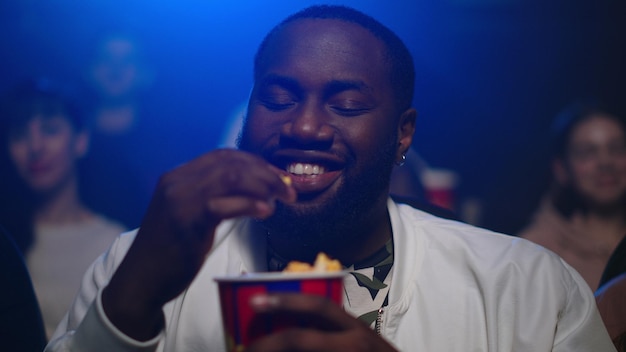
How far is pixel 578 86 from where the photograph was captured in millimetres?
4641

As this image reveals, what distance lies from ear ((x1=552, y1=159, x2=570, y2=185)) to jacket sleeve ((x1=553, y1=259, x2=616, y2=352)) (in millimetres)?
3133

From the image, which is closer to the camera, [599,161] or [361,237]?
[361,237]

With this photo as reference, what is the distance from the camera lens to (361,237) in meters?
1.81

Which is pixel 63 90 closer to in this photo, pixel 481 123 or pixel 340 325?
pixel 481 123

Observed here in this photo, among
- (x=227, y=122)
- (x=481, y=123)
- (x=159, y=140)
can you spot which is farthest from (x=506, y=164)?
(x=159, y=140)

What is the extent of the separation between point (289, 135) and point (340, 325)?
86 cm

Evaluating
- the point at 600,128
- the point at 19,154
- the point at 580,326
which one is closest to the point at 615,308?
the point at 580,326

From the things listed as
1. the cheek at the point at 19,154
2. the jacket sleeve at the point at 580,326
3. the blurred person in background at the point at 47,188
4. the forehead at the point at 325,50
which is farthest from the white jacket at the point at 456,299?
the cheek at the point at 19,154

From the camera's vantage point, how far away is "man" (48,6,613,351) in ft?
5.19

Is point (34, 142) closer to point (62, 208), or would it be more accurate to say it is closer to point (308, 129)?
point (62, 208)

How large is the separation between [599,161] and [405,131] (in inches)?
116

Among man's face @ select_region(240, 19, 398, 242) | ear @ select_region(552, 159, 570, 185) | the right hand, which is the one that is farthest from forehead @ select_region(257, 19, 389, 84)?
ear @ select_region(552, 159, 570, 185)

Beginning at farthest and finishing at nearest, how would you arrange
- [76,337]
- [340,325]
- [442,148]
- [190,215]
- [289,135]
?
[442,148], [289,135], [76,337], [190,215], [340,325]

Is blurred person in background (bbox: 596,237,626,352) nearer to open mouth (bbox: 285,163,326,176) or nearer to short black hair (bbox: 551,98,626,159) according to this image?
open mouth (bbox: 285,163,326,176)
